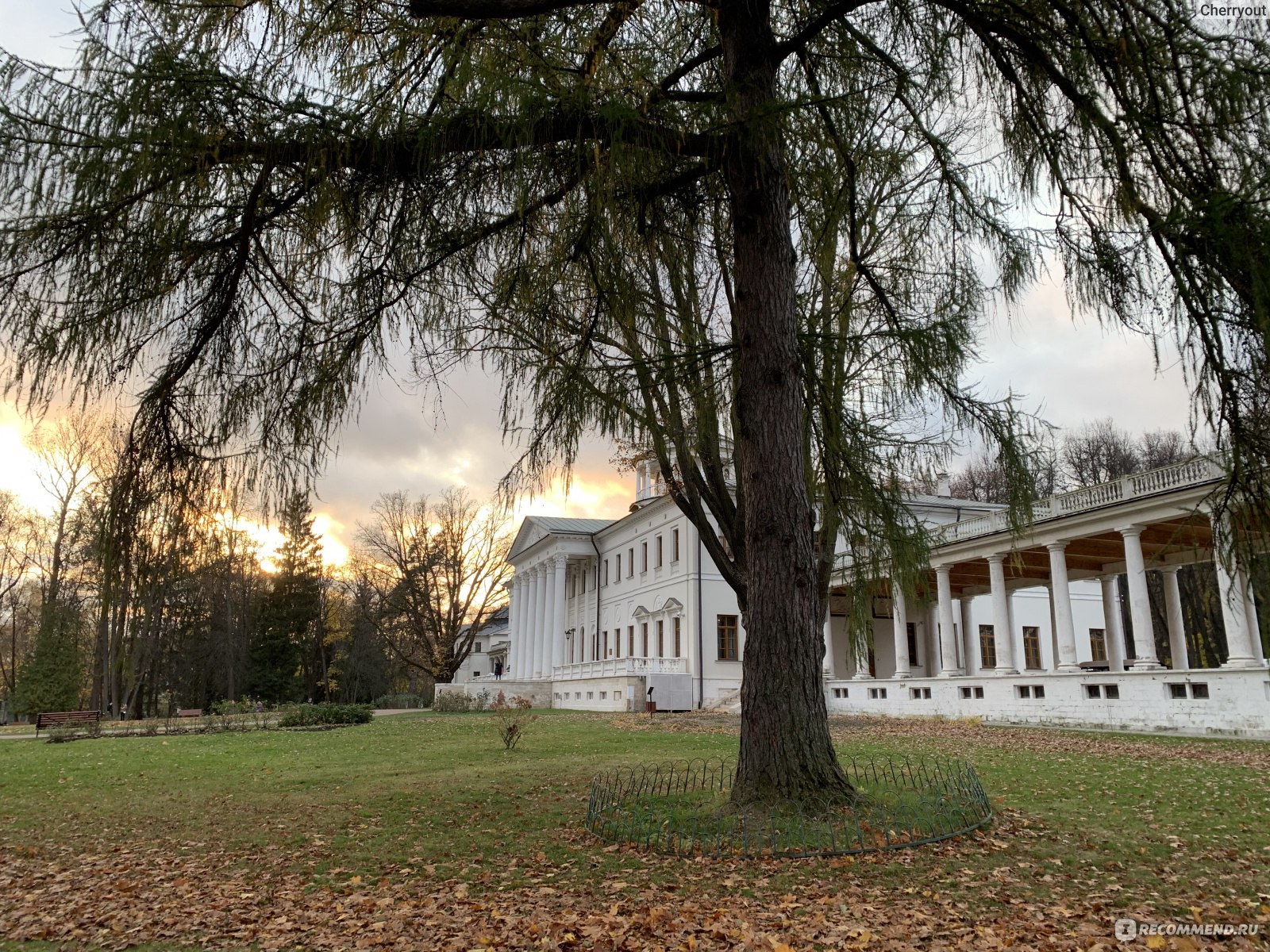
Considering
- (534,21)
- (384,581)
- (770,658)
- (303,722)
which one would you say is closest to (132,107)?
(534,21)

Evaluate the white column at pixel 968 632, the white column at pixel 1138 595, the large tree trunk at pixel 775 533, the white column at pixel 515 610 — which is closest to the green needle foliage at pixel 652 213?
the large tree trunk at pixel 775 533

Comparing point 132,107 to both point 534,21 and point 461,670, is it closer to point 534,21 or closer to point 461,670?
point 534,21

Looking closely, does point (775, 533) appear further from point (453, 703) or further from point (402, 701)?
point (402, 701)

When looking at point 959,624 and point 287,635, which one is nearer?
point 959,624

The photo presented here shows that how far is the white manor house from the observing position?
18.2 m

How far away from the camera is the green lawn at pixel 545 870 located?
4.62m

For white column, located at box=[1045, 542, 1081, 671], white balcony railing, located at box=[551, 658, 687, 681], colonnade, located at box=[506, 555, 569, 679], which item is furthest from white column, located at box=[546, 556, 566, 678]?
white column, located at box=[1045, 542, 1081, 671]

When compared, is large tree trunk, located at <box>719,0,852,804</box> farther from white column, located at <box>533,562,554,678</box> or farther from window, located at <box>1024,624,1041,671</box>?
white column, located at <box>533,562,554,678</box>

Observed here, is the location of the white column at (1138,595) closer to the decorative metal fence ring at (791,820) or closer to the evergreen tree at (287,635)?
the decorative metal fence ring at (791,820)

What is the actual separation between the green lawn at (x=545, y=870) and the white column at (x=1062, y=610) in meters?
10.9

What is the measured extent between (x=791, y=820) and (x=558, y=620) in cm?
3969

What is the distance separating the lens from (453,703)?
36.8 meters

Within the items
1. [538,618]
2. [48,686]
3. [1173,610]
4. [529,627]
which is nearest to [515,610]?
[529,627]

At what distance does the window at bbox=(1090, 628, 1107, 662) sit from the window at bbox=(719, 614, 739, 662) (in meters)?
17.7
